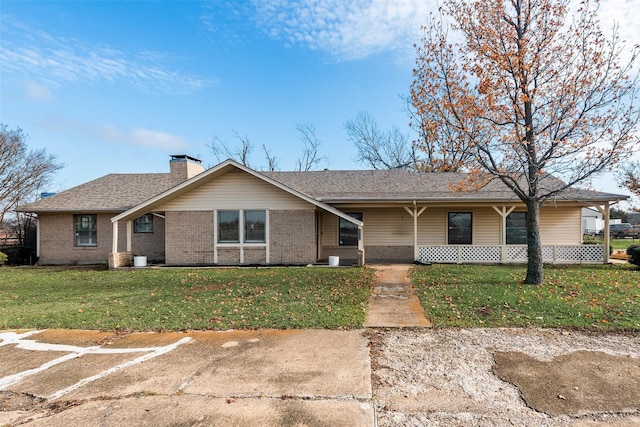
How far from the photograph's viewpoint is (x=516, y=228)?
1719 cm

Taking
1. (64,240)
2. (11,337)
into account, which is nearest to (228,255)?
(64,240)

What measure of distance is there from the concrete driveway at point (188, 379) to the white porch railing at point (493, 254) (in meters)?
10.6

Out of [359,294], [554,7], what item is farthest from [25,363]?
[554,7]

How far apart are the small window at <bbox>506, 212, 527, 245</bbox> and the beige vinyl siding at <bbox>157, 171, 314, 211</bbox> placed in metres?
9.29

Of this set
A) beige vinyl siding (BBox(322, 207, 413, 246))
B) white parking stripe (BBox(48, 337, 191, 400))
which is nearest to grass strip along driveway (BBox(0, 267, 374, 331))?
white parking stripe (BBox(48, 337, 191, 400))

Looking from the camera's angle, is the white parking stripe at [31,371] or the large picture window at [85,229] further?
the large picture window at [85,229]

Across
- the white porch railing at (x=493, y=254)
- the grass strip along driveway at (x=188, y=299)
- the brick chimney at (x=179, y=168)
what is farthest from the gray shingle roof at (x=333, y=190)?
the grass strip along driveway at (x=188, y=299)

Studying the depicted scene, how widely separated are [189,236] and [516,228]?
14450 millimetres

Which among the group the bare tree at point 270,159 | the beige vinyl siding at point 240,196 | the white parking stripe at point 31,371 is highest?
the bare tree at point 270,159

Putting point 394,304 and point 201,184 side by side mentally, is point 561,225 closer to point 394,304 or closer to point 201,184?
point 394,304

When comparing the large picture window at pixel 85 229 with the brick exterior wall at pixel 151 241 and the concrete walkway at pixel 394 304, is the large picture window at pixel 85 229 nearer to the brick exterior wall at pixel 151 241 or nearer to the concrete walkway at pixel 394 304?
the brick exterior wall at pixel 151 241

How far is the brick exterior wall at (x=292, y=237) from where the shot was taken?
15.2 metres

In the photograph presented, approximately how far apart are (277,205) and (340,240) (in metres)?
3.81

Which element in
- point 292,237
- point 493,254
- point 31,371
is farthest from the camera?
point 493,254
